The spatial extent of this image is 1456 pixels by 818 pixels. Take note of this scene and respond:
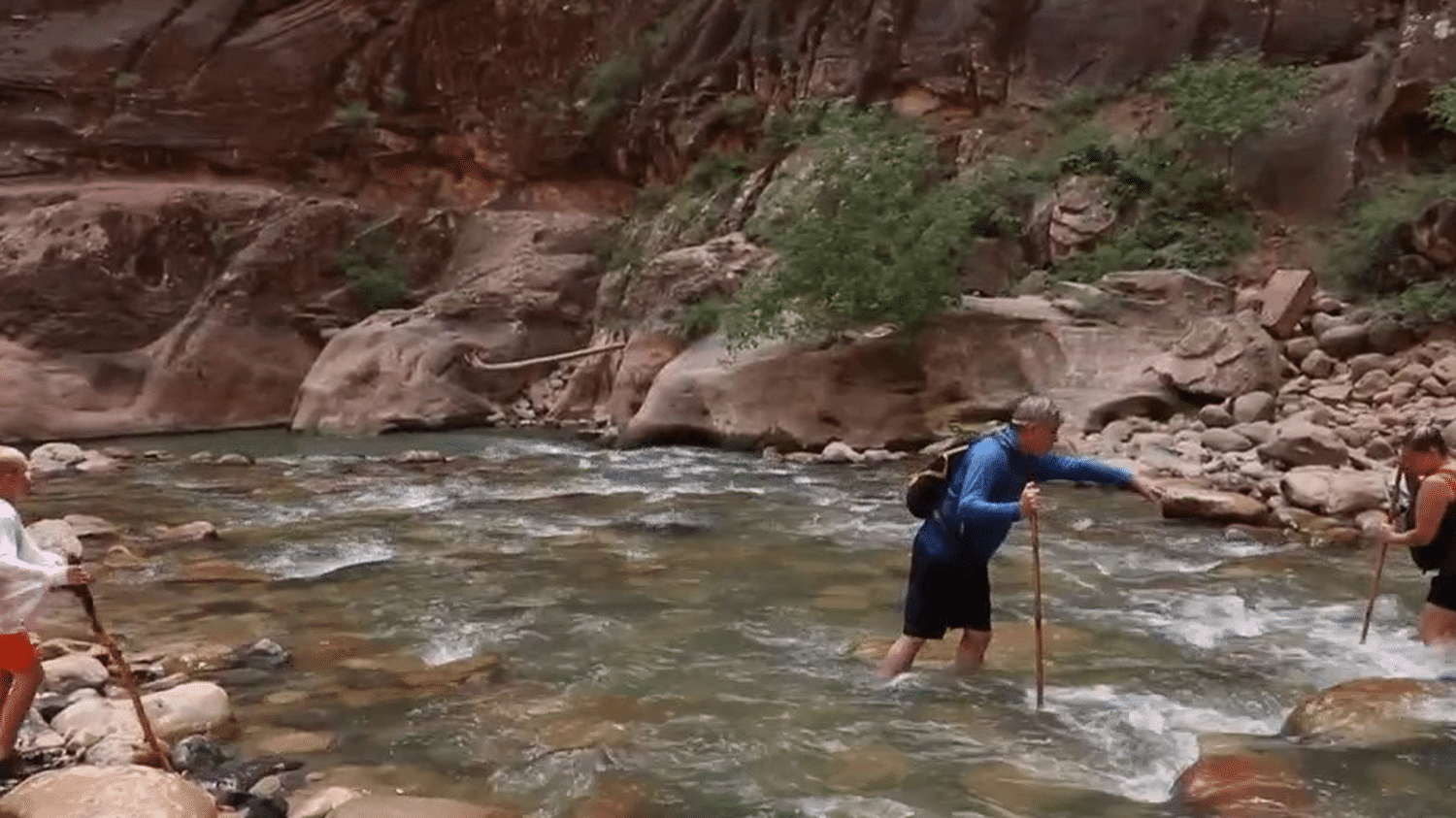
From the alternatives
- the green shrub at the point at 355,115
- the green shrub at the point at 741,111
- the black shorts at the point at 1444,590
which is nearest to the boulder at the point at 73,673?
the black shorts at the point at 1444,590

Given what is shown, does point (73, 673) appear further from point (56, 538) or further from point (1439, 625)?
point (1439, 625)

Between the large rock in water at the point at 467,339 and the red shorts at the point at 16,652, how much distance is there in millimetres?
16143

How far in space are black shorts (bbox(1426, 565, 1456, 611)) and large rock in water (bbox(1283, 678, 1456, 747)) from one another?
497 mm

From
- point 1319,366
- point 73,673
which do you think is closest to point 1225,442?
point 1319,366

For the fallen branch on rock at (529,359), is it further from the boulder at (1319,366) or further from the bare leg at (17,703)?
the bare leg at (17,703)

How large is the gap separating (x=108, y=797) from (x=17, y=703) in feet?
2.60

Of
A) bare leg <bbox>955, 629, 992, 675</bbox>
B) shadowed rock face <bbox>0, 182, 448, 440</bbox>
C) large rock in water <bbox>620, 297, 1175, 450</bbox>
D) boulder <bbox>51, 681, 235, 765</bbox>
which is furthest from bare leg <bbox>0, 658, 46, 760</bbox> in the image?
shadowed rock face <bbox>0, 182, 448, 440</bbox>

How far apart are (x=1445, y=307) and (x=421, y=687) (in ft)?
40.6

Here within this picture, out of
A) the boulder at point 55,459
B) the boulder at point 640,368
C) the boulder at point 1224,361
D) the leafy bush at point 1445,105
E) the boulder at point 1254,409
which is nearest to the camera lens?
the boulder at point 1254,409

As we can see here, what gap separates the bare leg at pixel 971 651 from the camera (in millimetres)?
6375

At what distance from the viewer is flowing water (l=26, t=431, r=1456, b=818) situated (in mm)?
5207

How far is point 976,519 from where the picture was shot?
5.65 metres

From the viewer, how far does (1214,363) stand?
1427 centimetres

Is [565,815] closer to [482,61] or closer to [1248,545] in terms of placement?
[1248,545]
